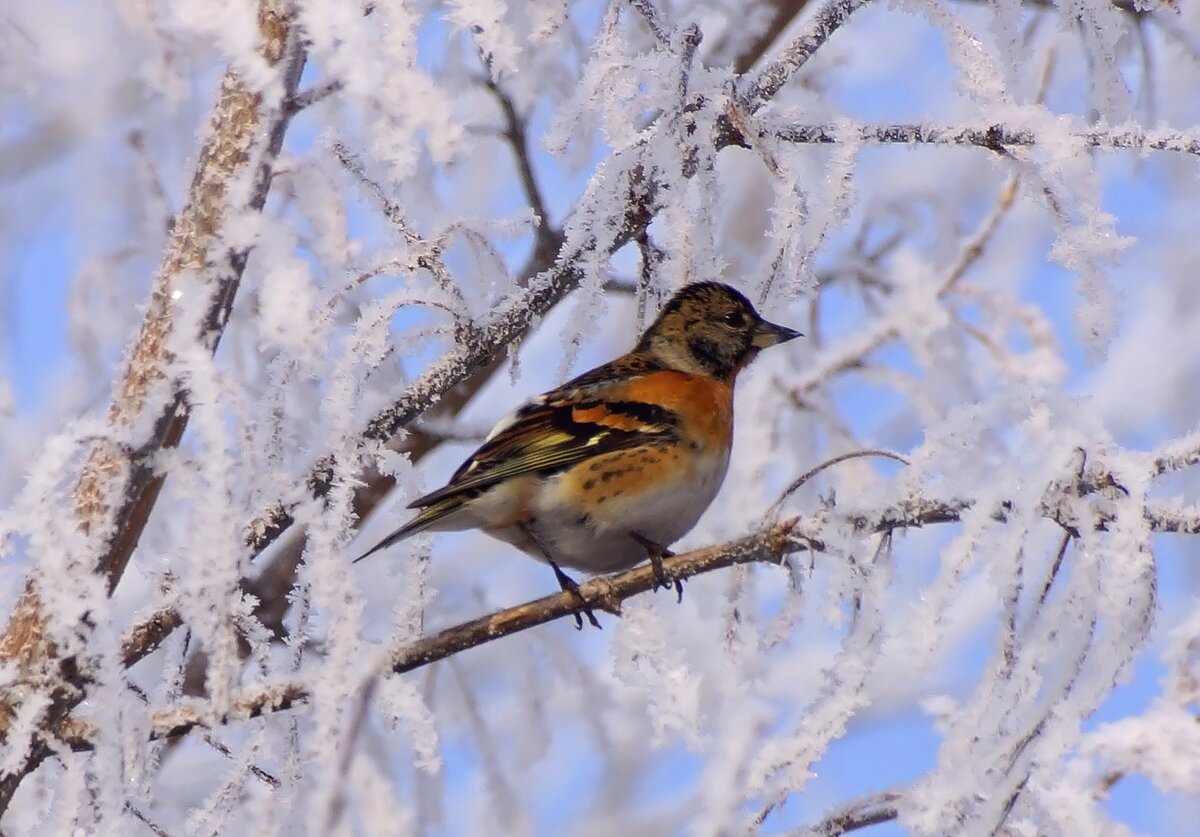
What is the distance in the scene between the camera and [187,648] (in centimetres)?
242

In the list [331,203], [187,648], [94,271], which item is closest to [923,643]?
[187,648]

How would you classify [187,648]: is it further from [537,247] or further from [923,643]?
[537,247]

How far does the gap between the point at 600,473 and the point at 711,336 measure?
968 mm

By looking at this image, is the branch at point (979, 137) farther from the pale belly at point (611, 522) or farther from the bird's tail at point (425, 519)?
the pale belly at point (611, 522)

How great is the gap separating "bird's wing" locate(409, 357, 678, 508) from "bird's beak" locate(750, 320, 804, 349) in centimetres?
49

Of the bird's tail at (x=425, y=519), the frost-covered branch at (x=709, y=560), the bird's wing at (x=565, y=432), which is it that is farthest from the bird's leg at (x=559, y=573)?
the frost-covered branch at (x=709, y=560)

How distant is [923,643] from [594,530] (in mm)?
1815

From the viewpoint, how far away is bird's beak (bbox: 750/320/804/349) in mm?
4348

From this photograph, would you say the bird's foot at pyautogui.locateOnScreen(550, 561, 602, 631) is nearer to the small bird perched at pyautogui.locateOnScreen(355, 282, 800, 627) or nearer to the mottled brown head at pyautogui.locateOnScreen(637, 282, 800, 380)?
the small bird perched at pyautogui.locateOnScreen(355, 282, 800, 627)

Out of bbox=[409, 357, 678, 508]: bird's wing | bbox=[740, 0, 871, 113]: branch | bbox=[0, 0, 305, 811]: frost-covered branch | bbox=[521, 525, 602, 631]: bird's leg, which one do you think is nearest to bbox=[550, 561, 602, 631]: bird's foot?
bbox=[521, 525, 602, 631]: bird's leg

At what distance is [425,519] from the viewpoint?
10.5 ft

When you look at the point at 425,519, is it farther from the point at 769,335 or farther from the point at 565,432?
the point at 769,335

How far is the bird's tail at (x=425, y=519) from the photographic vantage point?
308 cm

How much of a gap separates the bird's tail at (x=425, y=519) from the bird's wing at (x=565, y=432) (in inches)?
5.7
